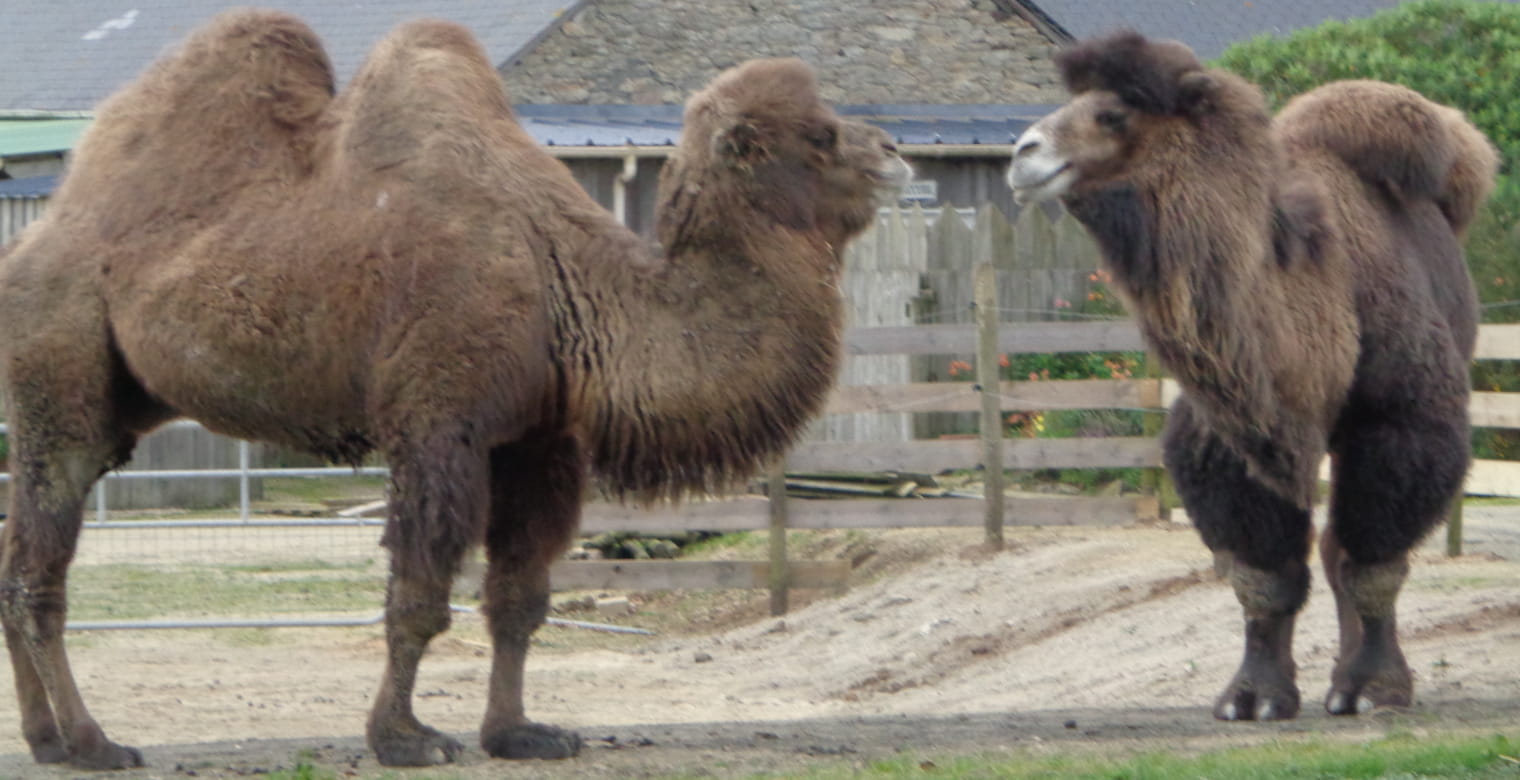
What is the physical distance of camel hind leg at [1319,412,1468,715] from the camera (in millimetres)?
7434

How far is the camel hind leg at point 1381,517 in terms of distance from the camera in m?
7.43

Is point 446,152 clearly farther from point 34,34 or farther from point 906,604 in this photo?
point 34,34

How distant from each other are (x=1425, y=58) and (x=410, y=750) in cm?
1650

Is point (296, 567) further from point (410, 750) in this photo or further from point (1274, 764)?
point (1274, 764)

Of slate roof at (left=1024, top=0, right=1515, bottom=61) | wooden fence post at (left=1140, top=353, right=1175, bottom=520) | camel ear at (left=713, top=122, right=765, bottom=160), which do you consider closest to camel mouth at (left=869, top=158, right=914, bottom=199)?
camel ear at (left=713, top=122, right=765, bottom=160)

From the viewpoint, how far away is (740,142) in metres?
6.55

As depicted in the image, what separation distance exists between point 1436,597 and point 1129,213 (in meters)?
4.54

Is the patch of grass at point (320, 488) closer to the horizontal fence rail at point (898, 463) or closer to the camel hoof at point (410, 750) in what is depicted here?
the horizontal fence rail at point (898, 463)

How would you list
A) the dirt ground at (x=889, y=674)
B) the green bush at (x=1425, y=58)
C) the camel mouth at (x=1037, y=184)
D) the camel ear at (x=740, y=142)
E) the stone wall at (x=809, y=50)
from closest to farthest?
the camel ear at (x=740, y=142), the camel mouth at (x=1037, y=184), the dirt ground at (x=889, y=674), the green bush at (x=1425, y=58), the stone wall at (x=809, y=50)

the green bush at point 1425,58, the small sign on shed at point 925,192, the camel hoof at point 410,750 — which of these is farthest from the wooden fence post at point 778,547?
the small sign on shed at point 925,192

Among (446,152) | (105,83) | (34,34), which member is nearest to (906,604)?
(446,152)

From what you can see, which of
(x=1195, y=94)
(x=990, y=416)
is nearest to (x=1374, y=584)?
(x=1195, y=94)

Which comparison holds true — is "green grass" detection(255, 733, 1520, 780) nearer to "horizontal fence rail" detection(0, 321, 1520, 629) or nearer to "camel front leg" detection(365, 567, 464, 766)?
"camel front leg" detection(365, 567, 464, 766)

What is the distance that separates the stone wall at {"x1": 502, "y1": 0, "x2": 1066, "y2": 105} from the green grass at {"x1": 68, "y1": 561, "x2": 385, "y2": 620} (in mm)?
11346
